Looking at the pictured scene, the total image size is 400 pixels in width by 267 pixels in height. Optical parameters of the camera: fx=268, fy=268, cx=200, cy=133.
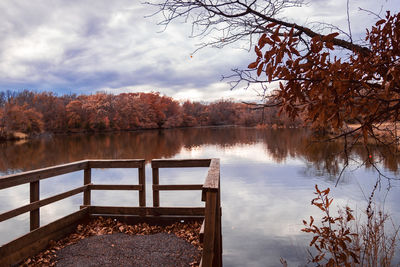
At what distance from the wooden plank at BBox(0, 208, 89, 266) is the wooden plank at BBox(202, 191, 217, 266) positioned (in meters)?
2.83

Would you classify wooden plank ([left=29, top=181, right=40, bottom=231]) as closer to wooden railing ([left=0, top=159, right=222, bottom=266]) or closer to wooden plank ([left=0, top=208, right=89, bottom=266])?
wooden railing ([left=0, top=159, right=222, bottom=266])

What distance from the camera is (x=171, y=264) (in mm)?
3664

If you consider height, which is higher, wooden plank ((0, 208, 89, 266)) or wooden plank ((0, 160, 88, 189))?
wooden plank ((0, 160, 88, 189))

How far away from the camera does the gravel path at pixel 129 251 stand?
12.2ft

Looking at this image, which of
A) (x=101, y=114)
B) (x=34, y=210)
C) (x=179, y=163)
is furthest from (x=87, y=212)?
(x=101, y=114)

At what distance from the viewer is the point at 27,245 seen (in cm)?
374

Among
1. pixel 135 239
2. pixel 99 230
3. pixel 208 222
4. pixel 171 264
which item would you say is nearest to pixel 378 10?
pixel 208 222

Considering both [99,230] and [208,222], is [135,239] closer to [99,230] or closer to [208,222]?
[99,230]

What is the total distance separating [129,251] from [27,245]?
140 centimetres

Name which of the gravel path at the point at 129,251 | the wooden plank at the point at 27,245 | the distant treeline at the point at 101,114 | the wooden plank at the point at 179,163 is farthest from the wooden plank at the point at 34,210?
the distant treeline at the point at 101,114

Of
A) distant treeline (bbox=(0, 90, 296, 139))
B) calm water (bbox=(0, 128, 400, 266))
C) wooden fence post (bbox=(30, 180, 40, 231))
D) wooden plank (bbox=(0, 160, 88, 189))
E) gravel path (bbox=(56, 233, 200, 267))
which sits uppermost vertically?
distant treeline (bbox=(0, 90, 296, 139))

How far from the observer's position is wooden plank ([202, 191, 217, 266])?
2.00 meters

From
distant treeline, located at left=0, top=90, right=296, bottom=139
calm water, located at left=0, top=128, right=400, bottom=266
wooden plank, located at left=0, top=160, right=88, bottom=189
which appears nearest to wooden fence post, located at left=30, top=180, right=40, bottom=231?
wooden plank, located at left=0, top=160, right=88, bottom=189

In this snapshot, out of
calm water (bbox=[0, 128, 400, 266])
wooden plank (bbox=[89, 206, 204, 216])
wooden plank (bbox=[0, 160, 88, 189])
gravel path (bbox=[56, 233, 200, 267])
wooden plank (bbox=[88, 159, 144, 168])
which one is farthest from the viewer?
calm water (bbox=[0, 128, 400, 266])
